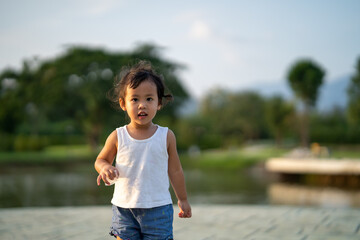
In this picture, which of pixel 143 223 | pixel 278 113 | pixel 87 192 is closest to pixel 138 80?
pixel 143 223

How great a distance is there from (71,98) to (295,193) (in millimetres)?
24287

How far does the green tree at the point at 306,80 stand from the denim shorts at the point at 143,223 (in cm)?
2793

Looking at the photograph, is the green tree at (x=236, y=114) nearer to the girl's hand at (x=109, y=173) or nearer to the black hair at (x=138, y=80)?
the black hair at (x=138, y=80)

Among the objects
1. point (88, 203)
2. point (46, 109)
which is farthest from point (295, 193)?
point (46, 109)

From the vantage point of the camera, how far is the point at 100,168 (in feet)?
7.68

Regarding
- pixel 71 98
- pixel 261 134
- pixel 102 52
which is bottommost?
pixel 261 134

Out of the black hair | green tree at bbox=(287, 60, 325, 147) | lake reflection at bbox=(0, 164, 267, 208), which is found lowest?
lake reflection at bbox=(0, 164, 267, 208)

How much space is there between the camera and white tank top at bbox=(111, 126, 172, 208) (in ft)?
7.64

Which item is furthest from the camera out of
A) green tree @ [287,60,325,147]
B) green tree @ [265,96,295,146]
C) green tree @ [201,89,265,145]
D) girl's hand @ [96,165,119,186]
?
green tree @ [201,89,265,145]

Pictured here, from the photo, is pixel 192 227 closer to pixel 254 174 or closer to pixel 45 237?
pixel 45 237

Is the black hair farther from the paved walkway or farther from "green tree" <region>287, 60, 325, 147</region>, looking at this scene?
"green tree" <region>287, 60, 325, 147</region>

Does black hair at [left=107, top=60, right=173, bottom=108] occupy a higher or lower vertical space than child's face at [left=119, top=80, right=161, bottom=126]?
higher

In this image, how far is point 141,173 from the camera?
2328 mm

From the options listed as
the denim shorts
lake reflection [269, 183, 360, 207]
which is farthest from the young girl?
lake reflection [269, 183, 360, 207]
